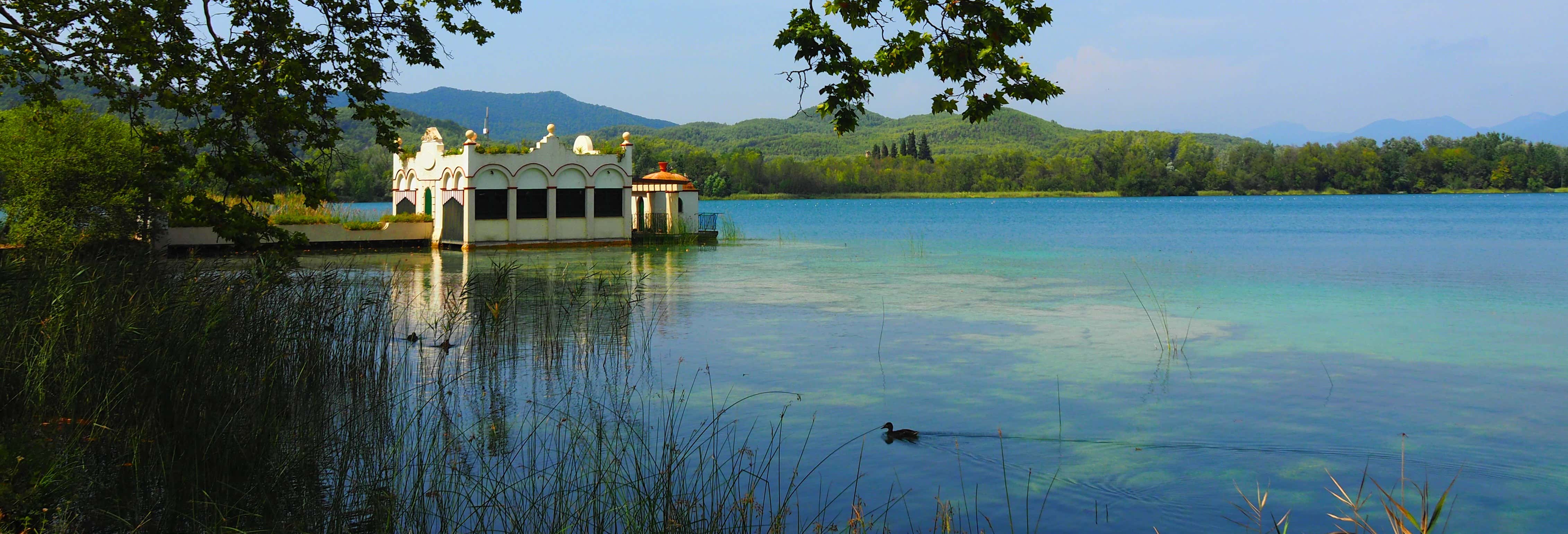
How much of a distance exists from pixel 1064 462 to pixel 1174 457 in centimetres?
77

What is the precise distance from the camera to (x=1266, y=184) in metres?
128

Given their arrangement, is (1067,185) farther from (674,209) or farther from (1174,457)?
(1174,457)

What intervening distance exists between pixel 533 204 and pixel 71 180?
1231 centimetres

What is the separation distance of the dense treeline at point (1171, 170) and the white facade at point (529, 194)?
7397 centimetres

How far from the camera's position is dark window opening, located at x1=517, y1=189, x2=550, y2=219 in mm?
29344

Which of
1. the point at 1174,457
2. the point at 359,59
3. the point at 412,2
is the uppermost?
the point at 412,2

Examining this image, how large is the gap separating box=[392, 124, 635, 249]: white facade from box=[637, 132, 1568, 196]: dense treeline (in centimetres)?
7397

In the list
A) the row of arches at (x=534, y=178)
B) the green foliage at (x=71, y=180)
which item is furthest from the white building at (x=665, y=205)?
the green foliage at (x=71, y=180)

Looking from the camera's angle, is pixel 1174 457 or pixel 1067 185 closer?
pixel 1174 457

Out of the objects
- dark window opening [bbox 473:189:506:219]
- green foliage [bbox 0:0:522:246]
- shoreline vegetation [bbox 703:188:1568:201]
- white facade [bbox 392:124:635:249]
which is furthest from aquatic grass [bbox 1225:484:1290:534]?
shoreline vegetation [bbox 703:188:1568:201]

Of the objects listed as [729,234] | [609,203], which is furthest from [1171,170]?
[609,203]

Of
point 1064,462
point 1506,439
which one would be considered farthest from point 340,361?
point 1506,439

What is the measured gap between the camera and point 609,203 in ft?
100

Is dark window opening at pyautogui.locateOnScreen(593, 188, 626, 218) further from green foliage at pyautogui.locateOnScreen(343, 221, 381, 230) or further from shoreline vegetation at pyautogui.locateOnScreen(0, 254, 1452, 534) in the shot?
shoreline vegetation at pyautogui.locateOnScreen(0, 254, 1452, 534)
